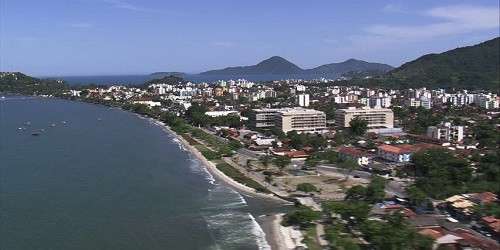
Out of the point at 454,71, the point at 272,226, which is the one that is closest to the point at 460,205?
the point at 272,226

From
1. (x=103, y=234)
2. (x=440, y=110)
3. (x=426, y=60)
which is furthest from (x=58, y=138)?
(x=426, y=60)

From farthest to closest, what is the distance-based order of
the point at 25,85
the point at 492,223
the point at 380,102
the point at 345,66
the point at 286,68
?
the point at 345,66 → the point at 286,68 → the point at 25,85 → the point at 380,102 → the point at 492,223

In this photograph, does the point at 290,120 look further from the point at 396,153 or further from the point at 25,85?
the point at 25,85

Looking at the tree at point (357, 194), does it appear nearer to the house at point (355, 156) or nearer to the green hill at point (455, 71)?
the house at point (355, 156)

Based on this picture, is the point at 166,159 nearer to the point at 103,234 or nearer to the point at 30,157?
the point at 30,157

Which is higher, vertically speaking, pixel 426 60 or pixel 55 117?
pixel 426 60
